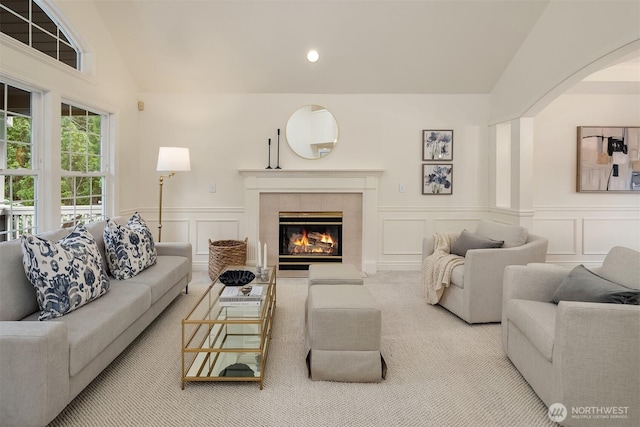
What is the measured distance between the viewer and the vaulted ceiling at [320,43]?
399 centimetres

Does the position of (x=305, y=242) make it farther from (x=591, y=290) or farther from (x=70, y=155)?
(x=591, y=290)

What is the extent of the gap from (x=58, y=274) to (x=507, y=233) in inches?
142

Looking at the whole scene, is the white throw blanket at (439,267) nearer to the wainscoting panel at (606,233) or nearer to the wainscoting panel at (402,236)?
the wainscoting panel at (402,236)

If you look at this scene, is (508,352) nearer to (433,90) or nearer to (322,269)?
(322,269)

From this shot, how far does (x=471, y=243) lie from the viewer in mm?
3641

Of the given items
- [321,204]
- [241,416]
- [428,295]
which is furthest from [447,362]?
[321,204]

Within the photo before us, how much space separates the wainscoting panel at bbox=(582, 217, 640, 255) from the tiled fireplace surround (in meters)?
2.89

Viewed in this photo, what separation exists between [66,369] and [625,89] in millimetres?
6453

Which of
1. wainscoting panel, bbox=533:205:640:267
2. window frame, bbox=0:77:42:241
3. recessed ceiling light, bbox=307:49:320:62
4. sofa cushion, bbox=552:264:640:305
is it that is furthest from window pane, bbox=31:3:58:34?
wainscoting panel, bbox=533:205:640:267

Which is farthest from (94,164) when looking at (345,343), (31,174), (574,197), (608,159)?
(608,159)

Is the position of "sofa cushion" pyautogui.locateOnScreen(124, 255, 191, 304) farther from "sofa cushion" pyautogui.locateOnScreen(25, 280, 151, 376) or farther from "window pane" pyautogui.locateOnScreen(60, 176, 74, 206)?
"window pane" pyautogui.locateOnScreen(60, 176, 74, 206)

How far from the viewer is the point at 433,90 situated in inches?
197

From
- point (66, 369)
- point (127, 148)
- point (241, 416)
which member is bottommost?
point (241, 416)

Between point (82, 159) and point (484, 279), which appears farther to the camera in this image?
point (82, 159)
